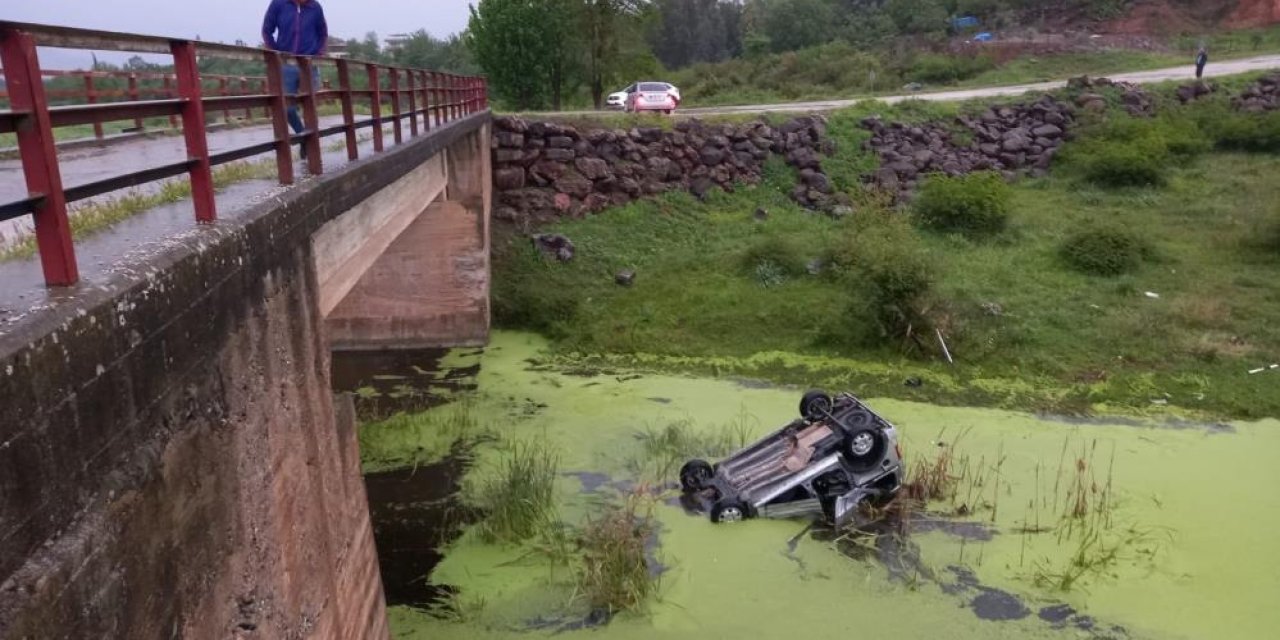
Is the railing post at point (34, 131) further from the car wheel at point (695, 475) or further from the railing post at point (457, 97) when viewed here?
the railing post at point (457, 97)

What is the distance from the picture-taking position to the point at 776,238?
18.0 m

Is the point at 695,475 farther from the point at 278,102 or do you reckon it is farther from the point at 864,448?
the point at 278,102

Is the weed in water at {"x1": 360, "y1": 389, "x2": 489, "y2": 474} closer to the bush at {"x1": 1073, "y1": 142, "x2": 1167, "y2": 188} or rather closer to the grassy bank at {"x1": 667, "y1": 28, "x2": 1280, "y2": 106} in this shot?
the bush at {"x1": 1073, "y1": 142, "x2": 1167, "y2": 188}

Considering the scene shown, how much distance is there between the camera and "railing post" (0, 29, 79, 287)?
3012mm

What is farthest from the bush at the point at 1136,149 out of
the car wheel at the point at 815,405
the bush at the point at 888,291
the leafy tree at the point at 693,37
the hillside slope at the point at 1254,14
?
the leafy tree at the point at 693,37

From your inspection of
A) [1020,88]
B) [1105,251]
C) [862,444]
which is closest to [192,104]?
[862,444]

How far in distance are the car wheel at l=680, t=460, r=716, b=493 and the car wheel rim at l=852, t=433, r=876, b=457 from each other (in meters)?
1.55

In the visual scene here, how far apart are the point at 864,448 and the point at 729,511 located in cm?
145

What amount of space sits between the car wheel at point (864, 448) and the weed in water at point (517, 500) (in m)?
2.97

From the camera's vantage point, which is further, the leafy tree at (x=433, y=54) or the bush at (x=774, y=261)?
the leafy tree at (x=433, y=54)

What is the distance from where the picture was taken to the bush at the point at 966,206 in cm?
1923


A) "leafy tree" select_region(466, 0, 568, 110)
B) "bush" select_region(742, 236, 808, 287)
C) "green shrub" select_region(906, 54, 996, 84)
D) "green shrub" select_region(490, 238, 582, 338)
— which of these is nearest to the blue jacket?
"green shrub" select_region(490, 238, 582, 338)

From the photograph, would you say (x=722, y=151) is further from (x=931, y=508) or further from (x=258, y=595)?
(x=258, y=595)

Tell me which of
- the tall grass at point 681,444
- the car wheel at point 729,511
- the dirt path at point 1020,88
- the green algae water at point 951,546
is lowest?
the green algae water at point 951,546
